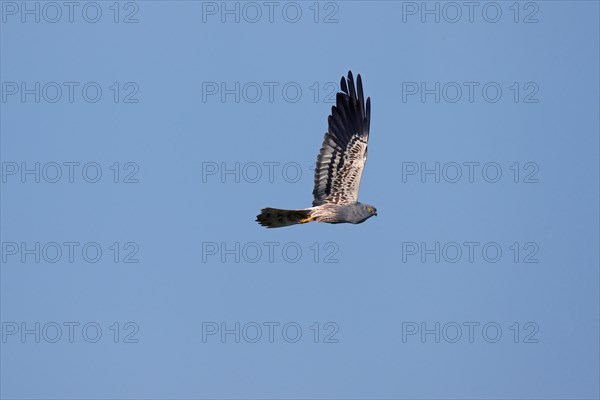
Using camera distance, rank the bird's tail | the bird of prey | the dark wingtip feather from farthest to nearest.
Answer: the dark wingtip feather
the bird of prey
the bird's tail

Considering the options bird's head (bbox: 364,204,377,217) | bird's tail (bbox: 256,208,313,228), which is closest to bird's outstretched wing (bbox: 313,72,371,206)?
bird's head (bbox: 364,204,377,217)

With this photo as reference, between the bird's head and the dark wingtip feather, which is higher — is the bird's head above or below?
below

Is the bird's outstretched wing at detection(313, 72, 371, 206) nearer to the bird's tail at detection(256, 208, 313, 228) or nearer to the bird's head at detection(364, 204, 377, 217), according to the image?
the bird's head at detection(364, 204, 377, 217)

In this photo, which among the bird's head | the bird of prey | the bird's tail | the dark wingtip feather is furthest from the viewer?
the dark wingtip feather

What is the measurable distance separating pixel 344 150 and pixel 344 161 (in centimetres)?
25

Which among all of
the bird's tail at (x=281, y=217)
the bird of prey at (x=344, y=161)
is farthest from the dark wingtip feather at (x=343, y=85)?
the bird's tail at (x=281, y=217)

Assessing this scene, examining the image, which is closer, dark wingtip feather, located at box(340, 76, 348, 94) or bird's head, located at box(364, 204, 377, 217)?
bird's head, located at box(364, 204, 377, 217)

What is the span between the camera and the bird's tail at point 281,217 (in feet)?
41.9

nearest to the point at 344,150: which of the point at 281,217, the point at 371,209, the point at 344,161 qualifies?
the point at 344,161

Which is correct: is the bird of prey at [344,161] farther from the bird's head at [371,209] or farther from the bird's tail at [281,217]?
the bird's tail at [281,217]

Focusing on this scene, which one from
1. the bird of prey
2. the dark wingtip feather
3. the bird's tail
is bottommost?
the bird's tail

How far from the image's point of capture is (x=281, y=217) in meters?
13.1

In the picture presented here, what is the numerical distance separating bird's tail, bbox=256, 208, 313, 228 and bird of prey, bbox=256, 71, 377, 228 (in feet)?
0.91

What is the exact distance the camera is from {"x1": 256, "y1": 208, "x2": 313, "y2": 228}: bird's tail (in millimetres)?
12766
